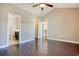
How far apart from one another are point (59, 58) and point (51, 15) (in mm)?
6416

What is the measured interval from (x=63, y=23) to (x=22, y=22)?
2.84 meters

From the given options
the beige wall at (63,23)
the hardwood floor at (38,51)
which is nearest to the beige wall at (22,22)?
the hardwood floor at (38,51)

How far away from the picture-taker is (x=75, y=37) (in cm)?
634

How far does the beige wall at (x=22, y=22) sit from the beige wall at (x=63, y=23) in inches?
64.3

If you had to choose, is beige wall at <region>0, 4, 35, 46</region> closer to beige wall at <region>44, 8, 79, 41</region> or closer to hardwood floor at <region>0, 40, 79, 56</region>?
hardwood floor at <region>0, 40, 79, 56</region>

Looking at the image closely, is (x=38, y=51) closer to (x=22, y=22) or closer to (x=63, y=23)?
(x=22, y=22)

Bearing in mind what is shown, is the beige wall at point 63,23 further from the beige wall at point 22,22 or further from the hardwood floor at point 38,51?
the hardwood floor at point 38,51

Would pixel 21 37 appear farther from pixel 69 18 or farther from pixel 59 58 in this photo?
pixel 59 58

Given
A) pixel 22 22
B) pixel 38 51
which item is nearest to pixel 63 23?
pixel 22 22

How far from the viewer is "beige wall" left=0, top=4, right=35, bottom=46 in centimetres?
458

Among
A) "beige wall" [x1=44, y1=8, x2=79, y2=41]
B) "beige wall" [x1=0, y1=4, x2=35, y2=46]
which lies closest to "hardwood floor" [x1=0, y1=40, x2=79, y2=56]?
"beige wall" [x1=0, y1=4, x2=35, y2=46]

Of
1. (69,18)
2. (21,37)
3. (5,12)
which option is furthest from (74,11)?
(5,12)

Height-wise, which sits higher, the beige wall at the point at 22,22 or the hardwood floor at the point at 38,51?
the beige wall at the point at 22,22

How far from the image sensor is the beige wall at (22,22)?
15.0 feet
